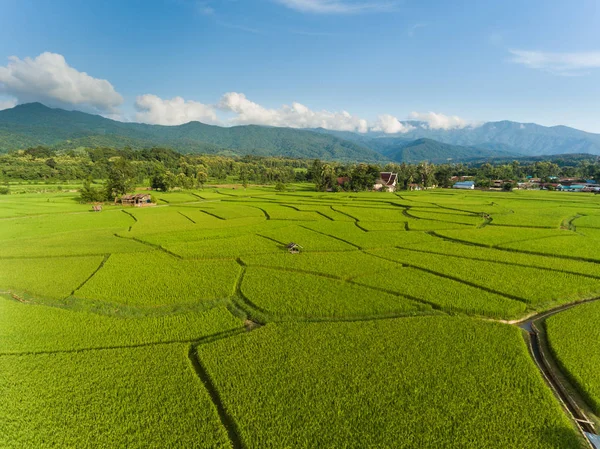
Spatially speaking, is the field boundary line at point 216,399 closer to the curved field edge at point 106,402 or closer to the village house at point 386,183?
the curved field edge at point 106,402

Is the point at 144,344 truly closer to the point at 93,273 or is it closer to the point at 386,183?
the point at 93,273

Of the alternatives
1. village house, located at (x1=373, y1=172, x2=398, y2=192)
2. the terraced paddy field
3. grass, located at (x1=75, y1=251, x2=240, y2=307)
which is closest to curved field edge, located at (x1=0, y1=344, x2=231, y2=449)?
the terraced paddy field

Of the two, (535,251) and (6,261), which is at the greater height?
(535,251)

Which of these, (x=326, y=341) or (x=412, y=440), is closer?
(x=412, y=440)

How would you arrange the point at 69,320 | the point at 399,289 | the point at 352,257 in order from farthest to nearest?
the point at 352,257 < the point at 399,289 < the point at 69,320

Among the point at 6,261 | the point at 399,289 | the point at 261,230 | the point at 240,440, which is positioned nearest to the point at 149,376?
the point at 240,440

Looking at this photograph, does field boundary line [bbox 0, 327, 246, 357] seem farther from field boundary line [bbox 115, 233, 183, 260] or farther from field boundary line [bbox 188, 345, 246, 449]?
field boundary line [bbox 115, 233, 183, 260]

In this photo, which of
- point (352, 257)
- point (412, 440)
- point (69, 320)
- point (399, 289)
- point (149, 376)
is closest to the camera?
point (412, 440)

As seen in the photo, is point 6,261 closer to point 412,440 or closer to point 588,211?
point 412,440
